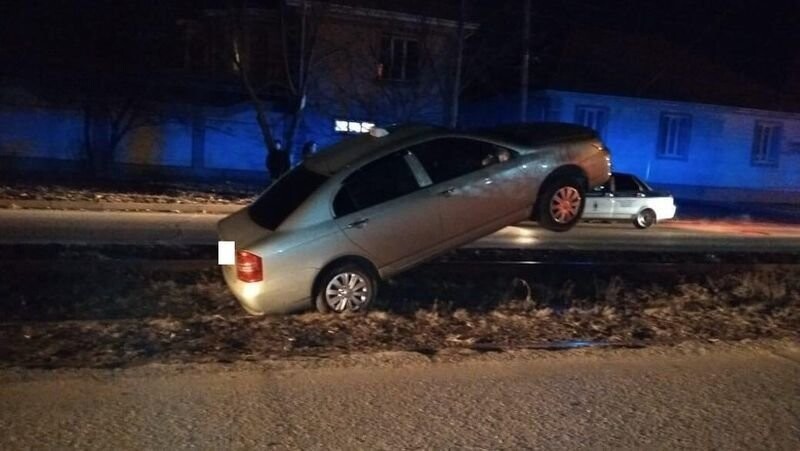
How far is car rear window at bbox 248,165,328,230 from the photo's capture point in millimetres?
8547

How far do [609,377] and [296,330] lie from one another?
2742 millimetres

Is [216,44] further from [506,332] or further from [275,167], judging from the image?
[506,332]

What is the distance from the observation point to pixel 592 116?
1294 inches

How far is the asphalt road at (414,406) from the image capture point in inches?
203

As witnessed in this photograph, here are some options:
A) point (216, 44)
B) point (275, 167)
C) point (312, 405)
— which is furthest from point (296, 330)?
point (216, 44)

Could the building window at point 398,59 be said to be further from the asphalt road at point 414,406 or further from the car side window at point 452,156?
the asphalt road at point 414,406

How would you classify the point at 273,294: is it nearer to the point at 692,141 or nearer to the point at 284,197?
the point at 284,197

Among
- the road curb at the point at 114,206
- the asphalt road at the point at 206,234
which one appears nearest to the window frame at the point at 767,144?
the asphalt road at the point at 206,234

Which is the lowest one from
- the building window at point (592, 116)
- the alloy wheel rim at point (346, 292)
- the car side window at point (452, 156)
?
the alloy wheel rim at point (346, 292)

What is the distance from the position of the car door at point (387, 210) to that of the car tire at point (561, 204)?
113 centimetres

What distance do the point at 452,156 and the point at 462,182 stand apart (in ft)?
0.96

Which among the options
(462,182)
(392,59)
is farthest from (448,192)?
(392,59)

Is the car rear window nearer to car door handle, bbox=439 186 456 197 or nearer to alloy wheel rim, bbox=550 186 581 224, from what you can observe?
car door handle, bbox=439 186 456 197

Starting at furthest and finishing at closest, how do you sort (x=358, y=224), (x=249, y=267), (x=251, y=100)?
(x=251, y=100), (x=358, y=224), (x=249, y=267)
